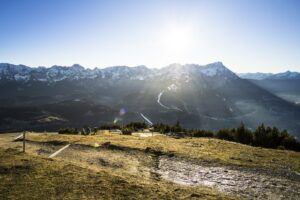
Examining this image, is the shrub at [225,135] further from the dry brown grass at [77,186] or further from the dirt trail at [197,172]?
the dry brown grass at [77,186]

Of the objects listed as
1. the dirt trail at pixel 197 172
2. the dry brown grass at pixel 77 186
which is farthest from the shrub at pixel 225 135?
the dry brown grass at pixel 77 186

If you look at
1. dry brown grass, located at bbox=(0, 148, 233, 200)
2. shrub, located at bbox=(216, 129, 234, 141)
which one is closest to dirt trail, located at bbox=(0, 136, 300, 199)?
dry brown grass, located at bbox=(0, 148, 233, 200)

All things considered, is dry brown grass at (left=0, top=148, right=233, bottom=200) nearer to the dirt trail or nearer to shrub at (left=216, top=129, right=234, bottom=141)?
the dirt trail

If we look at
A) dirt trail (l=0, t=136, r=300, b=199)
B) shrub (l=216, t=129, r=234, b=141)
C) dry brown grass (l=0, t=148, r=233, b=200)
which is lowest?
shrub (l=216, t=129, r=234, b=141)

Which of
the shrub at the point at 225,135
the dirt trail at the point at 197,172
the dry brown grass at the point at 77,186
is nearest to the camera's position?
the dry brown grass at the point at 77,186

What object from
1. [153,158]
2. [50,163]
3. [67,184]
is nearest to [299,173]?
[153,158]

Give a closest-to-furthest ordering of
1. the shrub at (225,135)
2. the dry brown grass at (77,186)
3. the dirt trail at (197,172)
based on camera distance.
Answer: the dry brown grass at (77,186) → the dirt trail at (197,172) → the shrub at (225,135)

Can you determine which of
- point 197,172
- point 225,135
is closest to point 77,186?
point 197,172

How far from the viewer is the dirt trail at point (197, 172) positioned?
18.9 meters

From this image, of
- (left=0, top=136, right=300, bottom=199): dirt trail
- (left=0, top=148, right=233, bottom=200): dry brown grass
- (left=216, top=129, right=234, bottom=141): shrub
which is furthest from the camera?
(left=216, top=129, right=234, bottom=141): shrub

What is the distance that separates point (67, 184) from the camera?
18.1 meters

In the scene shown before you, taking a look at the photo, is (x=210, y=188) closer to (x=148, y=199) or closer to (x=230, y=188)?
(x=230, y=188)

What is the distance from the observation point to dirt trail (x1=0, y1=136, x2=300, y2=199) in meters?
18.9

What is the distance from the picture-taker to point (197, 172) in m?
23.4
